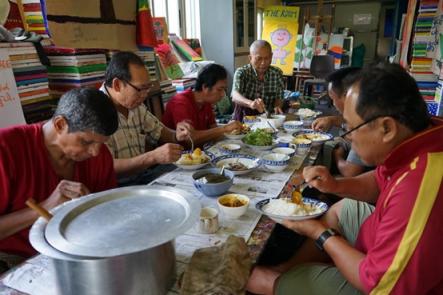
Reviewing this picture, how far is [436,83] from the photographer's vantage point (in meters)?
3.41

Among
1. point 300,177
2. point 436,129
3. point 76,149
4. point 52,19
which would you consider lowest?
point 300,177

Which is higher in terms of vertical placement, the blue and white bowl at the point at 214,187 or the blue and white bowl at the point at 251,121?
the blue and white bowl at the point at 214,187

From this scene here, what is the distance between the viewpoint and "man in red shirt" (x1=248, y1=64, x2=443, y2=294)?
0.93 metres

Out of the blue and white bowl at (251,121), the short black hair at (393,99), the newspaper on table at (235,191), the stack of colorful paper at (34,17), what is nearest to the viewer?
the short black hair at (393,99)

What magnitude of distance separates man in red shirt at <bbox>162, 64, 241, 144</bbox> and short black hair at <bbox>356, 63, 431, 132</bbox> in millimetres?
1598

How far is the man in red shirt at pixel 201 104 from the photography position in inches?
103

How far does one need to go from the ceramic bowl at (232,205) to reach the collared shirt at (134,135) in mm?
939

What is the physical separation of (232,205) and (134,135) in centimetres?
116

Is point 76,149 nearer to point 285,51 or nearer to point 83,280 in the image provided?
point 83,280

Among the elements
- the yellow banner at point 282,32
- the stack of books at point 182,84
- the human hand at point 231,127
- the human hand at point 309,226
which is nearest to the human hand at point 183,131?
the human hand at point 231,127

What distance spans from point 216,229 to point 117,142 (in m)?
1.17

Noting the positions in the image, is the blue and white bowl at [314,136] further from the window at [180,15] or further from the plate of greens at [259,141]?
the window at [180,15]

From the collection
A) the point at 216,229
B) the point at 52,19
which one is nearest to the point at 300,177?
the point at 216,229

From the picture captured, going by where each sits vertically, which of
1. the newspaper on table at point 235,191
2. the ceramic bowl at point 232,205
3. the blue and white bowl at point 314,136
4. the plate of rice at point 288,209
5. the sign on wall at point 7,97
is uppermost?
the sign on wall at point 7,97
